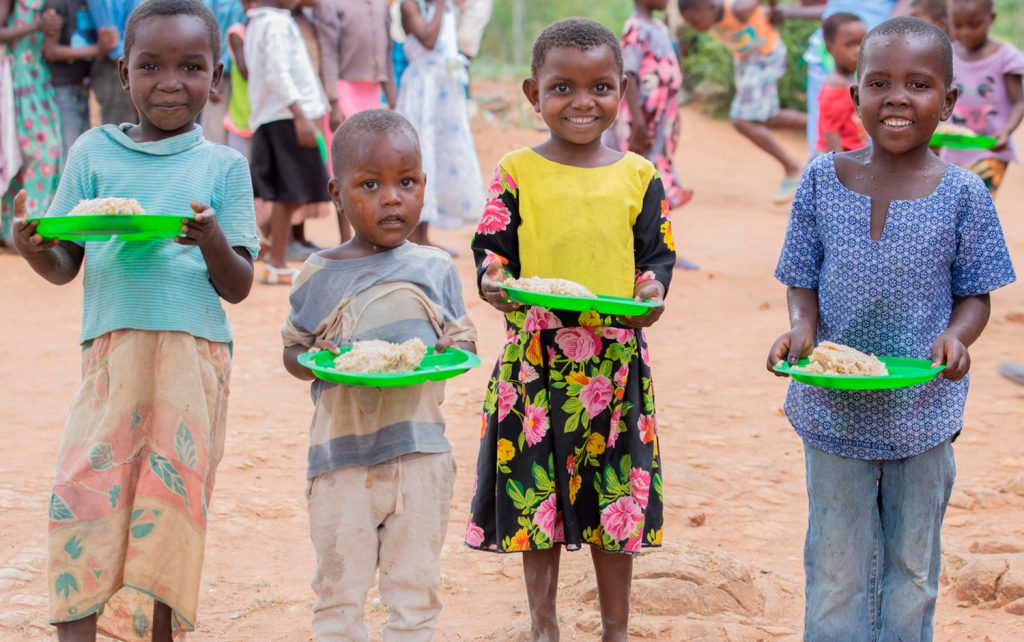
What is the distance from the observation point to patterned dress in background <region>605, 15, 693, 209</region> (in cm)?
833

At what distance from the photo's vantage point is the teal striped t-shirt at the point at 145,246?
3035 millimetres

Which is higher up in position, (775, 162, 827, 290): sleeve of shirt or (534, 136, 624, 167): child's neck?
(534, 136, 624, 167): child's neck

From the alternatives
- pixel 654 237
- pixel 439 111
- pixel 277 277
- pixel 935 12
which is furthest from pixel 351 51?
pixel 654 237

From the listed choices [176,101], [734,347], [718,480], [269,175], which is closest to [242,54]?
[269,175]

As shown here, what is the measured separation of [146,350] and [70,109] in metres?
6.45

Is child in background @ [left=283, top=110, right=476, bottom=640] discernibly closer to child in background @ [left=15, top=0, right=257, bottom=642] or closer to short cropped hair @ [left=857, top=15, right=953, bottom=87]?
child in background @ [left=15, top=0, right=257, bottom=642]

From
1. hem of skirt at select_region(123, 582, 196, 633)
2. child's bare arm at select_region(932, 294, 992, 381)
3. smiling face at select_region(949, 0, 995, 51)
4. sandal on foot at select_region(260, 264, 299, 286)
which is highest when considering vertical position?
smiling face at select_region(949, 0, 995, 51)

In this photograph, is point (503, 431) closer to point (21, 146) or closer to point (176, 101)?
point (176, 101)

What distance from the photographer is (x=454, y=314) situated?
10.2 feet

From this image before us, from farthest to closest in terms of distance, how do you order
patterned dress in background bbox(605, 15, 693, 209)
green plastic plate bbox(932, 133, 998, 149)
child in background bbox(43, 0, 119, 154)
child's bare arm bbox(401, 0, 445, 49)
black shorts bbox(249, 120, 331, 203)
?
child's bare arm bbox(401, 0, 445, 49) < child in background bbox(43, 0, 119, 154) < patterned dress in background bbox(605, 15, 693, 209) < black shorts bbox(249, 120, 331, 203) < green plastic plate bbox(932, 133, 998, 149)

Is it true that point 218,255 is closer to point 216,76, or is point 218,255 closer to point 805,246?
point 216,76

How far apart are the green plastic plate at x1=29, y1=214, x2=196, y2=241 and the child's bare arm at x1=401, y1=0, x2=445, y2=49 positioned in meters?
6.15

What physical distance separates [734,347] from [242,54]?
3.77m

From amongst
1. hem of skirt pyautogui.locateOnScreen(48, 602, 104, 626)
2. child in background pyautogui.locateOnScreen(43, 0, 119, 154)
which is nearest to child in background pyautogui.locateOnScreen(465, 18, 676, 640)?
hem of skirt pyautogui.locateOnScreen(48, 602, 104, 626)
